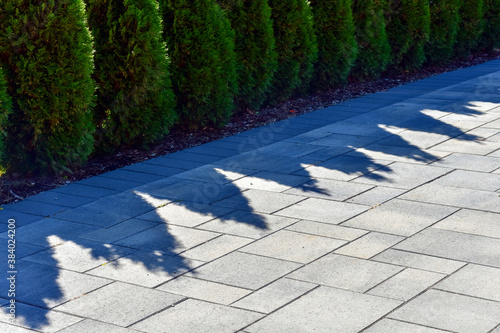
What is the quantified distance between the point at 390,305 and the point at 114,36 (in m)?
4.71

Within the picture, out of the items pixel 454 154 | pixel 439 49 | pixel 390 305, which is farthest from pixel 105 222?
pixel 439 49

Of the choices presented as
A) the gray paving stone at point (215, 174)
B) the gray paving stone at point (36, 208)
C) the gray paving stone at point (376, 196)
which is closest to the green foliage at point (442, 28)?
the gray paving stone at point (215, 174)

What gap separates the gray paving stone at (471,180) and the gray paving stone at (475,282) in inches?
70.3

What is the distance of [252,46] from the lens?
360 inches

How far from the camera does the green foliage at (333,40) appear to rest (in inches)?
412

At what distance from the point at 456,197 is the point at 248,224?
1900mm

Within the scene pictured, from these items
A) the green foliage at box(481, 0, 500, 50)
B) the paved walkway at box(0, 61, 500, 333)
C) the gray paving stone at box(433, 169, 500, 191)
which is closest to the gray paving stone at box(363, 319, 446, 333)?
the paved walkway at box(0, 61, 500, 333)

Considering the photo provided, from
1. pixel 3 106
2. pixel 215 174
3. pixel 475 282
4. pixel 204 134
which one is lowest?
pixel 475 282

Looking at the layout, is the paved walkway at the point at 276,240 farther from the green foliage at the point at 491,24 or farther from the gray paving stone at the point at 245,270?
the green foliage at the point at 491,24

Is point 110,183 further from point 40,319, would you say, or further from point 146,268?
point 40,319

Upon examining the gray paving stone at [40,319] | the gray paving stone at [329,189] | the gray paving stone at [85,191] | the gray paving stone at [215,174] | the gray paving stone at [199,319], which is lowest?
the gray paving stone at [199,319]

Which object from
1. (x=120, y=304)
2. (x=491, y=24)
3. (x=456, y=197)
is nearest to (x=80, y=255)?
(x=120, y=304)

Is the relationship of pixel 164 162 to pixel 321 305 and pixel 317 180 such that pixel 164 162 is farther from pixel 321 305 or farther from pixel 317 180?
pixel 321 305

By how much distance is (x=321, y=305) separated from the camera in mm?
4004
